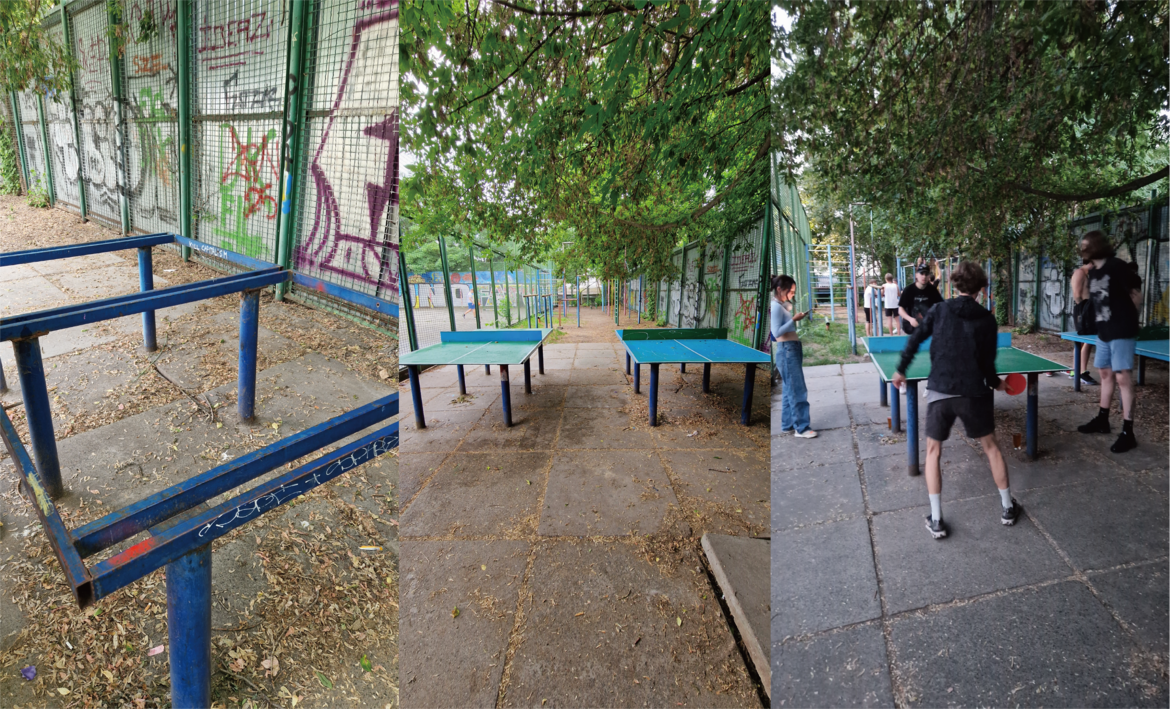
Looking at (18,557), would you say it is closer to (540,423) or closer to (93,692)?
(93,692)

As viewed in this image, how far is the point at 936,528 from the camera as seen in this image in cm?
86

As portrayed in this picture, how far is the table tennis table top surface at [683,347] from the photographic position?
5.99 ft

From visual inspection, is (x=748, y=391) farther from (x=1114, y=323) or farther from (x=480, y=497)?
(x=1114, y=323)

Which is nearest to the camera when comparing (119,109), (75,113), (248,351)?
(248,351)

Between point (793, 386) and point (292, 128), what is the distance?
18.8 ft

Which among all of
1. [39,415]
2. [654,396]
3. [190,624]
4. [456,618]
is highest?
[654,396]

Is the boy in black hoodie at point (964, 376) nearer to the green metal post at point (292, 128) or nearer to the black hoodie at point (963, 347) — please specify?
the black hoodie at point (963, 347)

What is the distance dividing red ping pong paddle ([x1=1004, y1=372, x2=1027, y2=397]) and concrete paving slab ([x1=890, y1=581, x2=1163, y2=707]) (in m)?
0.29

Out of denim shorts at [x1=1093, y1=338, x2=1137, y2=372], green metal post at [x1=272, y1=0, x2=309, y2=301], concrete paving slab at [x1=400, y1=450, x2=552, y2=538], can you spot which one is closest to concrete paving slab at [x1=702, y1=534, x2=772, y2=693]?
concrete paving slab at [x1=400, y1=450, x2=552, y2=538]

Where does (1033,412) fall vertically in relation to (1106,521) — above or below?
above

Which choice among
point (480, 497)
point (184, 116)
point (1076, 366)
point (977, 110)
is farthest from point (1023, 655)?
point (184, 116)

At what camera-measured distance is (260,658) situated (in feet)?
5.79

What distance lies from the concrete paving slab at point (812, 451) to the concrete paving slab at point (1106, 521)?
269mm

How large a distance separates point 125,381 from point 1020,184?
5.43m
